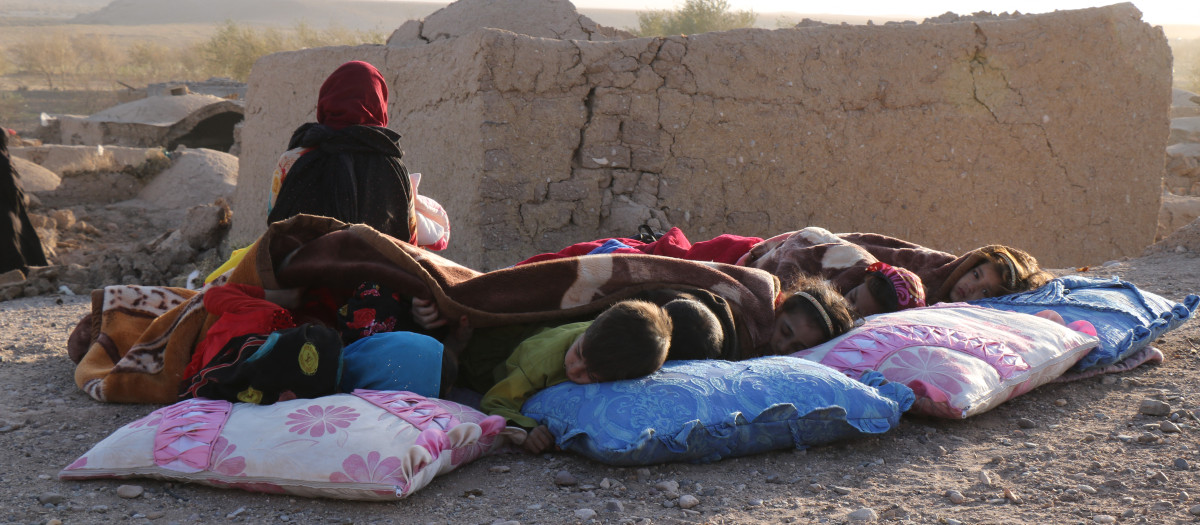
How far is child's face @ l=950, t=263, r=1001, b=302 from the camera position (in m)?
3.88

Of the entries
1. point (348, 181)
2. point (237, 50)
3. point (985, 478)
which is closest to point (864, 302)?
point (985, 478)

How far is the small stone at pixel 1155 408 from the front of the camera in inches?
108

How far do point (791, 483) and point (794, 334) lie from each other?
0.88 m

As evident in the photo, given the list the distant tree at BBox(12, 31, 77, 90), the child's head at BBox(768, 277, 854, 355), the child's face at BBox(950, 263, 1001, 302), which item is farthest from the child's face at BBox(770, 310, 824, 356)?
the distant tree at BBox(12, 31, 77, 90)

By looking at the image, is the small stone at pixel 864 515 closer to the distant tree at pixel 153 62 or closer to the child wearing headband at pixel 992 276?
the child wearing headband at pixel 992 276

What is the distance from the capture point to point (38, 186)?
9594mm

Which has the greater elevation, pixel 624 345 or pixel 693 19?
pixel 693 19

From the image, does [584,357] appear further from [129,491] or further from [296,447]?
[129,491]

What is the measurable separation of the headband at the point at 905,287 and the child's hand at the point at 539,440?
5.88ft

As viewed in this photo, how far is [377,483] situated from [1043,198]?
16.3 feet

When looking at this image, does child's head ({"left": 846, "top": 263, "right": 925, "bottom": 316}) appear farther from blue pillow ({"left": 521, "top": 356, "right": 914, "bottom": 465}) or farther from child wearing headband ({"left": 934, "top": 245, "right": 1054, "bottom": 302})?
blue pillow ({"left": 521, "top": 356, "right": 914, "bottom": 465})

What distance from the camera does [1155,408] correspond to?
108 inches

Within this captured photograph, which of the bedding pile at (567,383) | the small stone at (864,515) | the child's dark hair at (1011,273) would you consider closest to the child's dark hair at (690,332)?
the bedding pile at (567,383)

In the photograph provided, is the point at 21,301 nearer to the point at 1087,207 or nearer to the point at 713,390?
the point at 713,390
